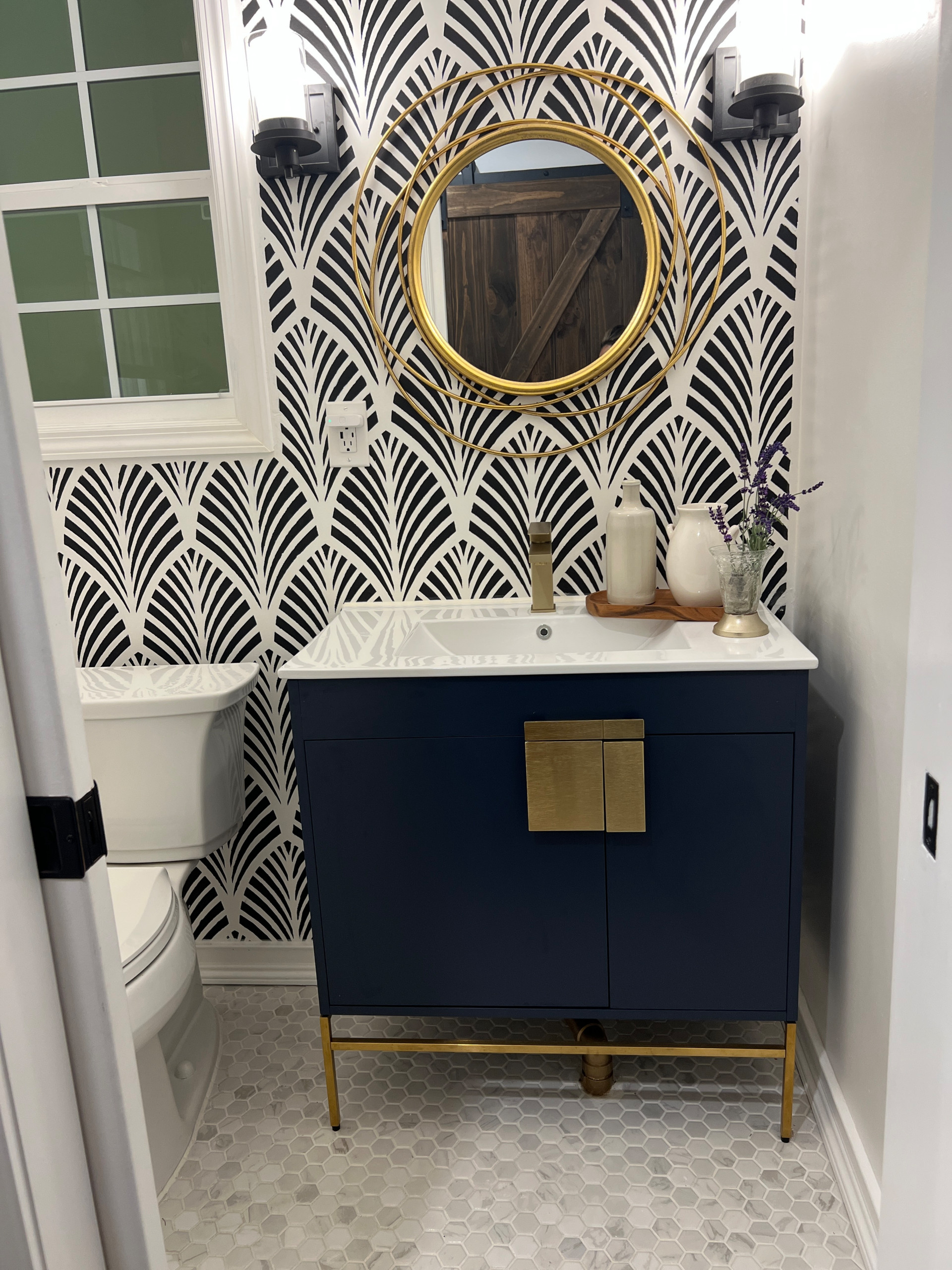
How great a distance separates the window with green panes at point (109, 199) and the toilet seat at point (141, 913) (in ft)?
3.33

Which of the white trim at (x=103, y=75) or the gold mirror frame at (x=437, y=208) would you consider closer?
the gold mirror frame at (x=437, y=208)

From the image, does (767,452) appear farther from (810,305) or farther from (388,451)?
(388,451)

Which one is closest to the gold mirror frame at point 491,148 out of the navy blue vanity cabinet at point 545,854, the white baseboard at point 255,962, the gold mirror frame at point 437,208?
the gold mirror frame at point 437,208

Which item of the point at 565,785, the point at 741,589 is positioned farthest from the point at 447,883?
the point at 741,589

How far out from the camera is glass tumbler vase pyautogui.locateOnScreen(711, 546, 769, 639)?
155 cm

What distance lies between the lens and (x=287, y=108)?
5.44 feet

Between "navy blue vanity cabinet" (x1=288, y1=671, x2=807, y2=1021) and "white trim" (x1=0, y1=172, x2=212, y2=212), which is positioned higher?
"white trim" (x1=0, y1=172, x2=212, y2=212)

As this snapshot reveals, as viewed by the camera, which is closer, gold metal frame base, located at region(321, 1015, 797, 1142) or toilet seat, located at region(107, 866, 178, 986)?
toilet seat, located at region(107, 866, 178, 986)

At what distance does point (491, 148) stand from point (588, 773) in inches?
47.4

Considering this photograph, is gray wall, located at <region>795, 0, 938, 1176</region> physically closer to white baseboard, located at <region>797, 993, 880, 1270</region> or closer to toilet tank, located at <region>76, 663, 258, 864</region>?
white baseboard, located at <region>797, 993, 880, 1270</region>

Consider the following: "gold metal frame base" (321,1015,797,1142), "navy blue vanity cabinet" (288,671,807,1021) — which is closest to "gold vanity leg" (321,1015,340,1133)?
"gold metal frame base" (321,1015,797,1142)

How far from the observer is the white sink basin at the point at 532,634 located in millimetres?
1743

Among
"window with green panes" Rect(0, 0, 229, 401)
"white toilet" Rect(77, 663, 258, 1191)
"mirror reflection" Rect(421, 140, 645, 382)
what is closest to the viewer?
"white toilet" Rect(77, 663, 258, 1191)

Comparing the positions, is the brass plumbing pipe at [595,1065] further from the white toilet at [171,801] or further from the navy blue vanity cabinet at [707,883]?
the white toilet at [171,801]
